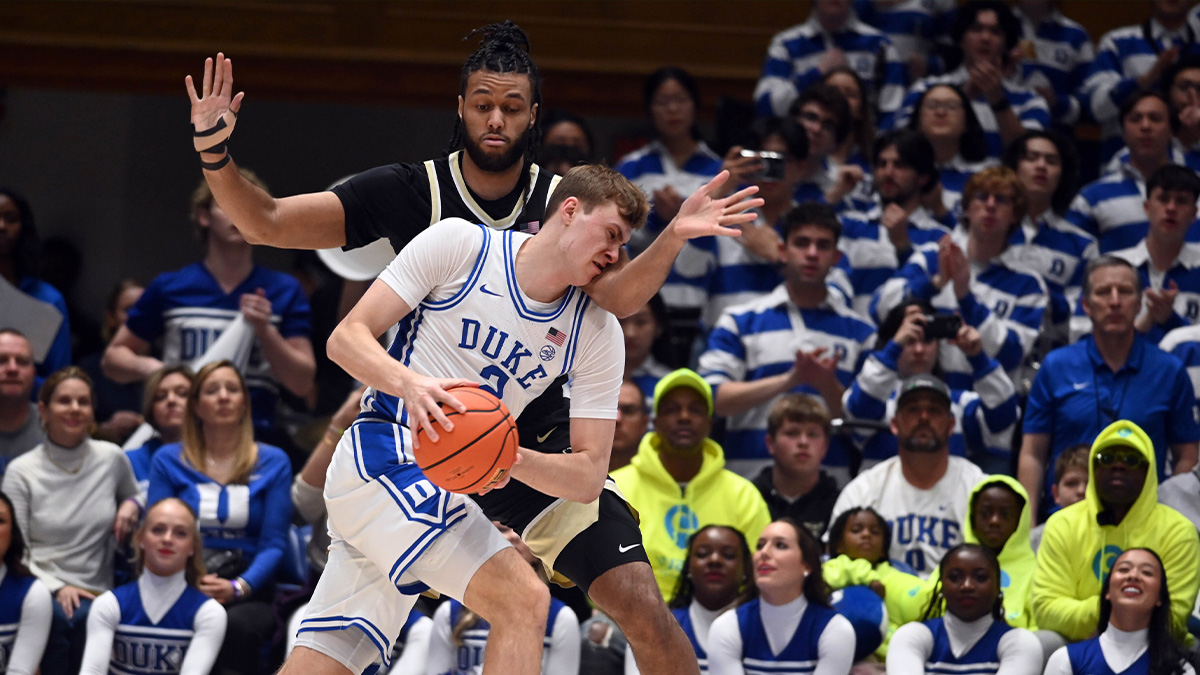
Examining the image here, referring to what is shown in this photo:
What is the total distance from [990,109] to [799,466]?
3.23 metres

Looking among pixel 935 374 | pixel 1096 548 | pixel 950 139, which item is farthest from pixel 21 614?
pixel 950 139

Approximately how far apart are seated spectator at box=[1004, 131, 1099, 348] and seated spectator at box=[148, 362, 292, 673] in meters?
3.97

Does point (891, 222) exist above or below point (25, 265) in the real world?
above

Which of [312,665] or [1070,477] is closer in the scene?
[312,665]

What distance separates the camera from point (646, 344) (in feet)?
24.5

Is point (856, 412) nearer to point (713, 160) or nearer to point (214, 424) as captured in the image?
point (713, 160)

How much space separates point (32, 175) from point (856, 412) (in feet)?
18.8

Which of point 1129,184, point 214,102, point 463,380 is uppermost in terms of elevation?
point 1129,184

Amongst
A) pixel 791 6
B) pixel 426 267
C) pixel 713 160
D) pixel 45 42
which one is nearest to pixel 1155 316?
pixel 713 160

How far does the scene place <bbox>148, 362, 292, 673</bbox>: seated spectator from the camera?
6.57 m

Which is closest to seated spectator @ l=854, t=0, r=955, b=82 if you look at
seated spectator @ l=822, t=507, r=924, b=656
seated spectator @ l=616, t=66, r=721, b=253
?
seated spectator @ l=616, t=66, r=721, b=253

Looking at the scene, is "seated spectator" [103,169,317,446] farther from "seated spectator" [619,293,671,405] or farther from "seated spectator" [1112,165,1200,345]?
"seated spectator" [1112,165,1200,345]

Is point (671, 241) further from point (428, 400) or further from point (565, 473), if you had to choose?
point (428, 400)

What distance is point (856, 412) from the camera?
7.07 m
